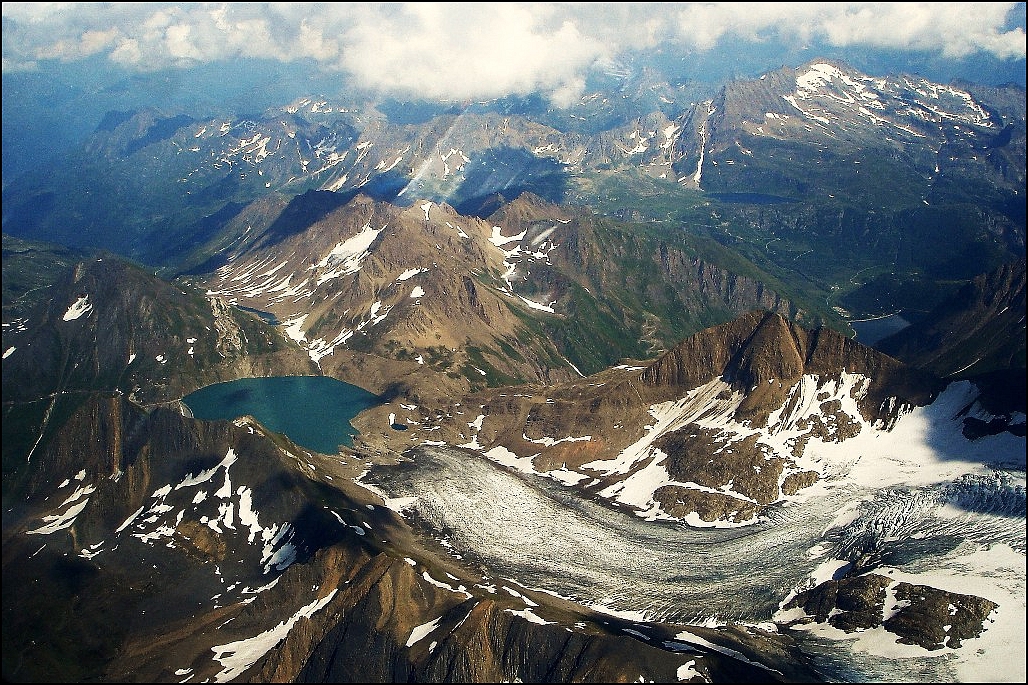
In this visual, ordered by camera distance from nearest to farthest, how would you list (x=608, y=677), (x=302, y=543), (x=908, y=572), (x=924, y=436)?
1. (x=608, y=677)
2. (x=908, y=572)
3. (x=302, y=543)
4. (x=924, y=436)

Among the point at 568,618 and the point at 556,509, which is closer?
the point at 568,618

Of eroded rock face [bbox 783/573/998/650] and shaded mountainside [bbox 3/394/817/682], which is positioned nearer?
shaded mountainside [bbox 3/394/817/682]

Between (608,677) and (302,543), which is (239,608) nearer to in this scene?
(302,543)

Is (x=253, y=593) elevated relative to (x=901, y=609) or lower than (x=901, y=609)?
lower

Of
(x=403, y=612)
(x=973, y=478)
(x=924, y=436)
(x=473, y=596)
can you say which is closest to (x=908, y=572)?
(x=973, y=478)

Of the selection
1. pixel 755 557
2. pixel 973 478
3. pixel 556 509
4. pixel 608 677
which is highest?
pixel 608 677
